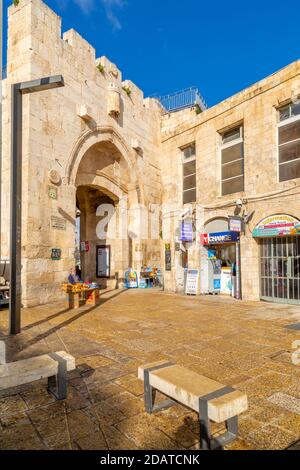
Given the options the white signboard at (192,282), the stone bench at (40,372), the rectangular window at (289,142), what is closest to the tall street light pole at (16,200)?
the stone bench at (40,372)

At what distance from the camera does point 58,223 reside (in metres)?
10.7

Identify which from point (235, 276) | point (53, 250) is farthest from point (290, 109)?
point (53, 250)

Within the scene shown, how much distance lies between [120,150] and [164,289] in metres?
6.64

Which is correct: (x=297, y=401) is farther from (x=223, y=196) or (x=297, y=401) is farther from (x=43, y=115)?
(x=43, y=115)

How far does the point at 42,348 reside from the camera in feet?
17.0

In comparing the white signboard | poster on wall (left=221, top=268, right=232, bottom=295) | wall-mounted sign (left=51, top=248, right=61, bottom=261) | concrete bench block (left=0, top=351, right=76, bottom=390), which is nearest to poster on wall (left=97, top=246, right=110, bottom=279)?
the white signboard

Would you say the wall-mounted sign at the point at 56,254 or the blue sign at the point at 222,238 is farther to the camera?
the blue sign at the point at 222,238

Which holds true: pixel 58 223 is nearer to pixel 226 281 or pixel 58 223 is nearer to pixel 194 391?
pixel 226 281

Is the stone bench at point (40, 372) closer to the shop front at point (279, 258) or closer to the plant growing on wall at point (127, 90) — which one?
the shop front at point (279, 258)

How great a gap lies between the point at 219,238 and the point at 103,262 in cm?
633

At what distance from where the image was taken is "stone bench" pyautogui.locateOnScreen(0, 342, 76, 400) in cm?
302

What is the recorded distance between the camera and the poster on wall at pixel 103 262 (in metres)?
15.6

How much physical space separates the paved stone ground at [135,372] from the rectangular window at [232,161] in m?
5.41

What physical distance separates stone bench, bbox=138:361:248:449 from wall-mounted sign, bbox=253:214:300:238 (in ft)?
26.2
